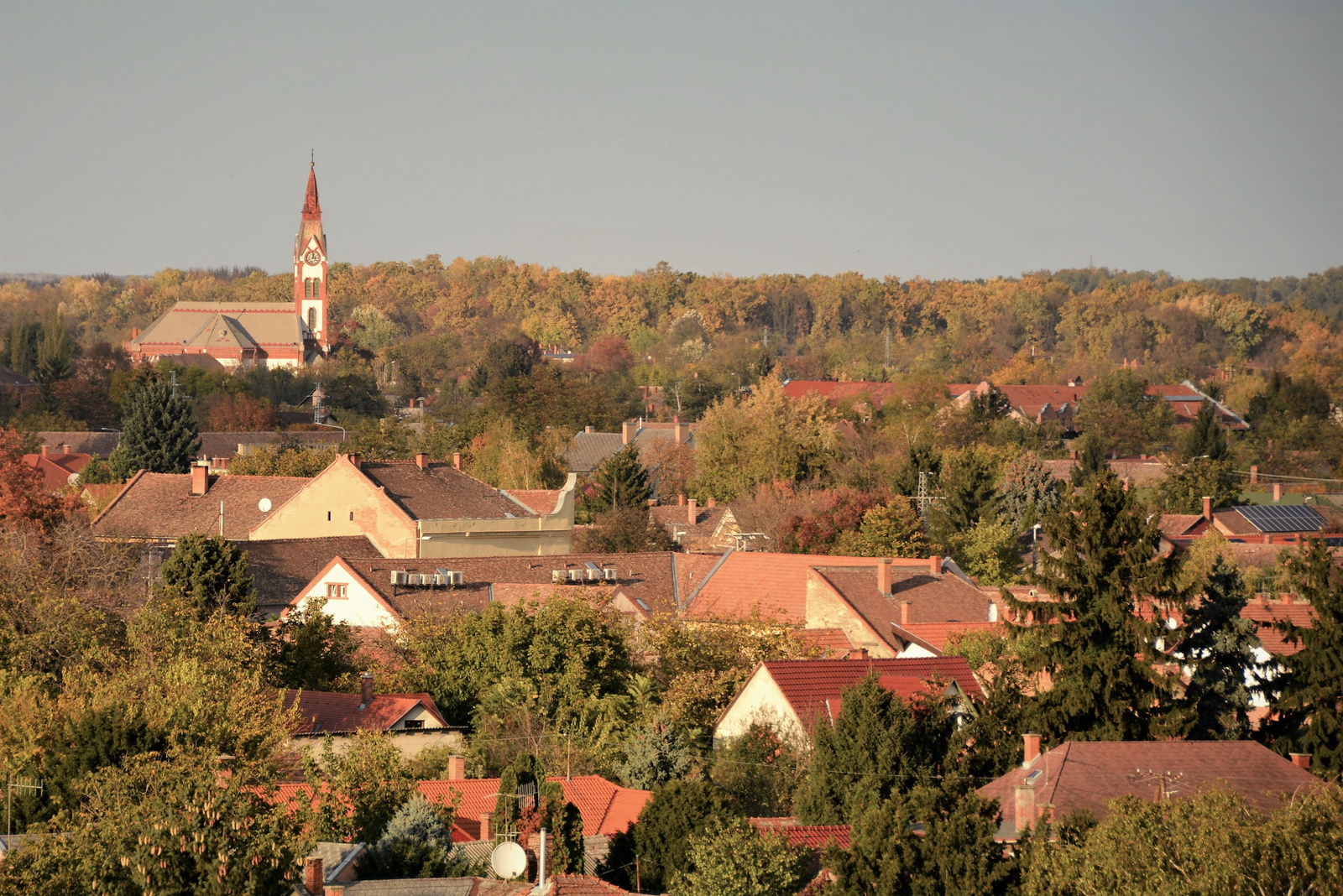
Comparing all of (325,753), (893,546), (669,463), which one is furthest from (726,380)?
(325,753)

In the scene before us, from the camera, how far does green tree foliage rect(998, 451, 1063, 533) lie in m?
57.3

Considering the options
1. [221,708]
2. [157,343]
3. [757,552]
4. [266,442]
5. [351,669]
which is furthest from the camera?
[157,343]

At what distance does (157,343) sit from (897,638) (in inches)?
4292

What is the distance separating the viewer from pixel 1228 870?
14617 millimetres

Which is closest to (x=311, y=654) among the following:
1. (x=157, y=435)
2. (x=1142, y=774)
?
(x=1142, y=774)

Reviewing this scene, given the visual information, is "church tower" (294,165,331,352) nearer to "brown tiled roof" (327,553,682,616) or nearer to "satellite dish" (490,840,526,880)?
"brown tiled roof" (327,553,682,616)

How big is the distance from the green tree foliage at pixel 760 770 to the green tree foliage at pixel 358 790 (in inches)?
205

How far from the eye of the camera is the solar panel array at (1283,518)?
61.7 m

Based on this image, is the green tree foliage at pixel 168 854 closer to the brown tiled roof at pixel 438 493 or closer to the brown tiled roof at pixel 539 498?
the brown tiled roof at pixel 438 493

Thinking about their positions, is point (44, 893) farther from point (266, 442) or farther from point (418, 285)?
point (418, 285)

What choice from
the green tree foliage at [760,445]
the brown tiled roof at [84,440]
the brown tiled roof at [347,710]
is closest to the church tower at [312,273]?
the brown tiled roof at [84,440]

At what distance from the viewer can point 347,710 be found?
92.3 feet

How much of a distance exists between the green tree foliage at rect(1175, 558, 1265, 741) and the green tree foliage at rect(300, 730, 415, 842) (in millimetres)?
13159

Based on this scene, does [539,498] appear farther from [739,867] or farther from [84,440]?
[739,867]
